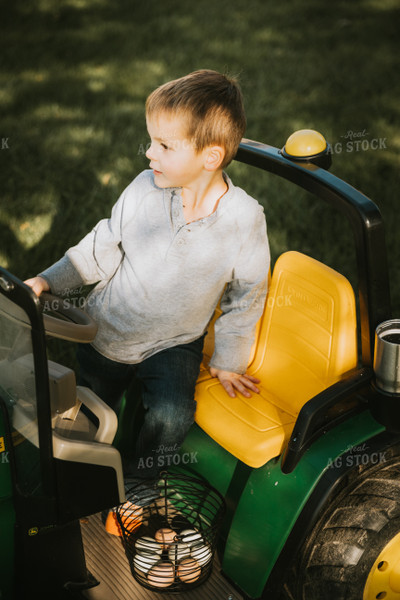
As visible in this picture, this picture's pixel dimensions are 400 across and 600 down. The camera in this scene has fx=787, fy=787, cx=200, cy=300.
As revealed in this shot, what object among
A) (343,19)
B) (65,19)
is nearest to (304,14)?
(343,19)

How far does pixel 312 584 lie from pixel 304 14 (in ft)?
17.0

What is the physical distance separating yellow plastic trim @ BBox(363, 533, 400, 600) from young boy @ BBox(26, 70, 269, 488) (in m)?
0.57

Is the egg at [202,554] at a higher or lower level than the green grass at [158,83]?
lower

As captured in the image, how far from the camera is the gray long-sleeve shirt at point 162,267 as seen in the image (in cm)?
202

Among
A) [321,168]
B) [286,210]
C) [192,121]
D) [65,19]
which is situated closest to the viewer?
[192,121]

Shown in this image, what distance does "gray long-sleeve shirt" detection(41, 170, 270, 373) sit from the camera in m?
2.02

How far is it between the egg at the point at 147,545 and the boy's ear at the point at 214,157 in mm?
963

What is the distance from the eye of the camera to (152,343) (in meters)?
2.08

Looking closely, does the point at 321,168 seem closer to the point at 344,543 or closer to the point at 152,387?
the point at 152,387

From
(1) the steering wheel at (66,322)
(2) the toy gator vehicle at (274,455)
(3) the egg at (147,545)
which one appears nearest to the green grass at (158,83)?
(2) the toy gator vehicle at (274,455)

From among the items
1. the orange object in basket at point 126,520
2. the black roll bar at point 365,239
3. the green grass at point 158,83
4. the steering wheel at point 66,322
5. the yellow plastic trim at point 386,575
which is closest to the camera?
the steering wheel at point 66,322

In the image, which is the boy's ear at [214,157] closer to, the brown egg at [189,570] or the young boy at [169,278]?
the young boy at [169,278]

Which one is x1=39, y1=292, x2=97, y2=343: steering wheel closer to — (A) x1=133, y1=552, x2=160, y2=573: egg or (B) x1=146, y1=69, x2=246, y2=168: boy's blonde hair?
(B) x1=146, y1=69, x2=246, y2=168: boy's blonde hair

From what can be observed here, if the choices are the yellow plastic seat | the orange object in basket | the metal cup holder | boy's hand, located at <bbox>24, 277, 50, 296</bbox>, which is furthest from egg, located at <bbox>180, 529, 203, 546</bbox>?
boy's hand, located at <bbox>24, 277, 50, 296</bbox>
